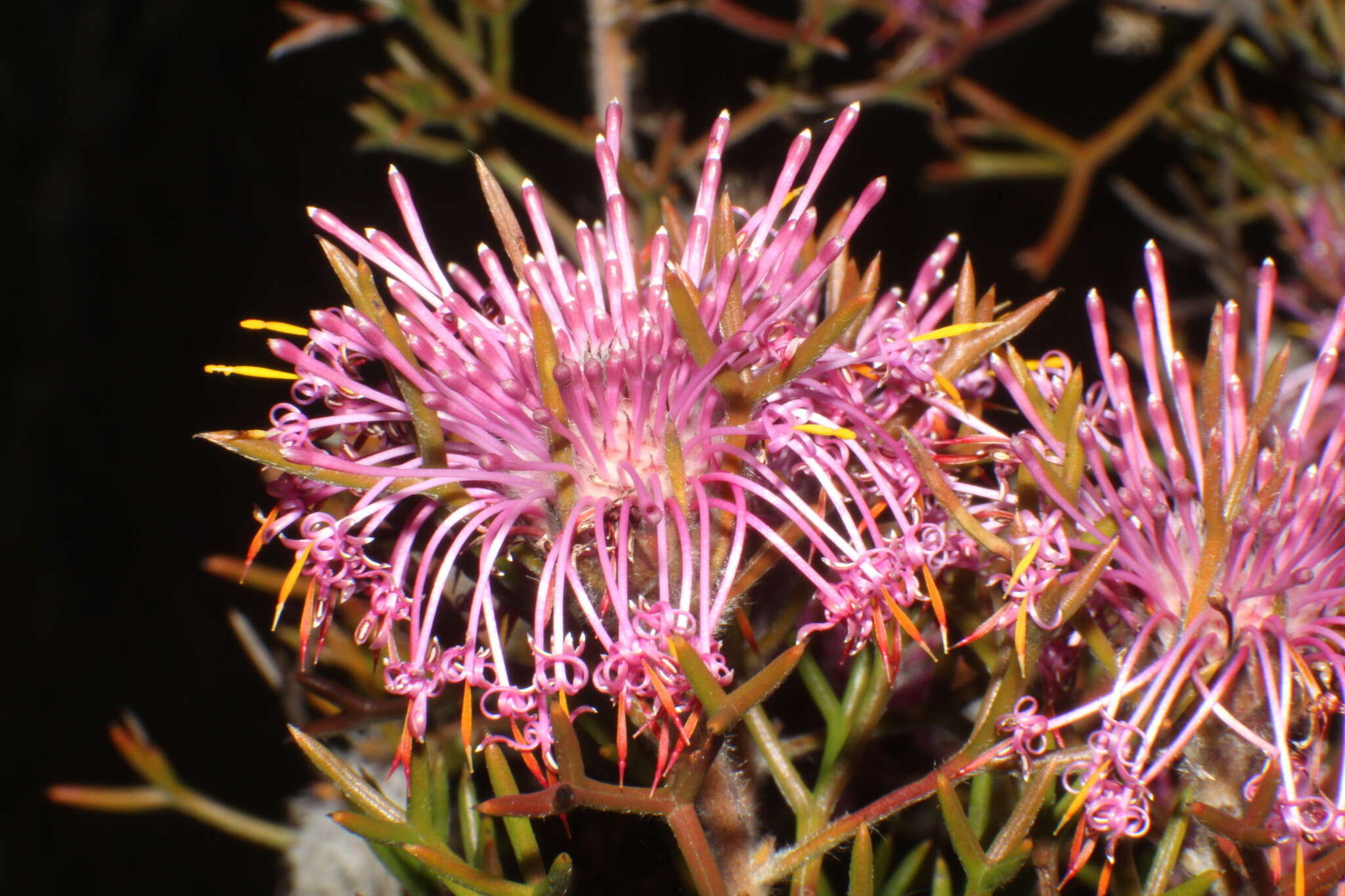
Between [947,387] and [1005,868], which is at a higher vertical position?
[947,387]

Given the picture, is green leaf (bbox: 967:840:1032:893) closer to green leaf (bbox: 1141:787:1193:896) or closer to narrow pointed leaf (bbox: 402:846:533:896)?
green leaf (bbox: 1141:787:1193:896)

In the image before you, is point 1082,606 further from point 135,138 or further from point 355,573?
point 135,138

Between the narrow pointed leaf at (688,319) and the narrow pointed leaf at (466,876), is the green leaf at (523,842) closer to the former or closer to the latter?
the narrow pointed leaf at (466,876)

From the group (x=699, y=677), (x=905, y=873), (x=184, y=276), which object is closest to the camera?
(x=699, y=677)

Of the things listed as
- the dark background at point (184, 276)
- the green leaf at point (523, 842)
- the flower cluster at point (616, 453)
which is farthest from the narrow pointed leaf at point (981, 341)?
the dark background at point (184, 276)

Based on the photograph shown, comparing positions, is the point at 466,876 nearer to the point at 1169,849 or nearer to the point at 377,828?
the point at 377,828

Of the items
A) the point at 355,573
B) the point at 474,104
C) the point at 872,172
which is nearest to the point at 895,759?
the point at 355,573

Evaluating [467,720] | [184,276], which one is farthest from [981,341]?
[184,276]
